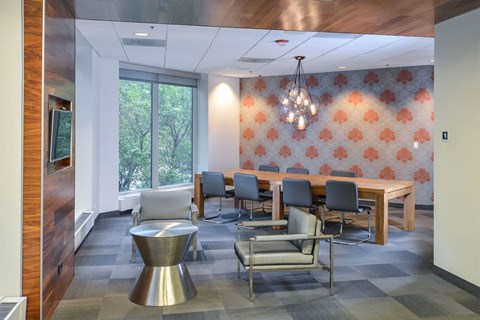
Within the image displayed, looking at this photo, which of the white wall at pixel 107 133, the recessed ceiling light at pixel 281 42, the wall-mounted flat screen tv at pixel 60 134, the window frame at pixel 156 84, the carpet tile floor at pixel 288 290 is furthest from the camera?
the window frame at pixel 156 84

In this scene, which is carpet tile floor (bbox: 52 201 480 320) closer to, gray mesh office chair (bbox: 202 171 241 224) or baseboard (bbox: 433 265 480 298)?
baseboard (bbox: 433 265 480 298)

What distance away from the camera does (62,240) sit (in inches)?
140

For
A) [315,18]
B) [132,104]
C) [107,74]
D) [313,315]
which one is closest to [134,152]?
[132,104]

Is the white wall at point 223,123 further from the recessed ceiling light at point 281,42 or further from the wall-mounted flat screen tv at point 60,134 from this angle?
the wall-mounted flat screen tv at point 60,134

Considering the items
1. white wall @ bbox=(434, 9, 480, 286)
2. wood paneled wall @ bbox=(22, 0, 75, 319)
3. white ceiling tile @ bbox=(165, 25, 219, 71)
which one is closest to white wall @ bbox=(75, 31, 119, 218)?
white ceiling tile @ bbox=(165, 25, 219, 71)

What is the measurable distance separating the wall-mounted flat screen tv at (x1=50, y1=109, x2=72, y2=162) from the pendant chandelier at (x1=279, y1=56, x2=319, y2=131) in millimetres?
4534

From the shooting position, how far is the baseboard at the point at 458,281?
145 inches

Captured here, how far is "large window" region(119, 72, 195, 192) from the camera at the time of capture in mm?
8000

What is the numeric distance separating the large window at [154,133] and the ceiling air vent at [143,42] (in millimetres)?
1784

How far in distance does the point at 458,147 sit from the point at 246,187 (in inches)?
131

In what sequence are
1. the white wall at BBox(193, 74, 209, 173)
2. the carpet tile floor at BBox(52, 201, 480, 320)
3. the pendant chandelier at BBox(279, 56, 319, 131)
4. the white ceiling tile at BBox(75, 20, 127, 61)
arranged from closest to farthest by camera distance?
the carpet tile floor at BBox(52, 201, 480, 320)
the white ceiling tile at BBox(75, 20, 127, 61)
the pendant chandelier at BBox(279, 56, 319, 131)
the white wall at BBox(193, 74, 209, 173)

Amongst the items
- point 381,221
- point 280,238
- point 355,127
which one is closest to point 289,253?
point 280,238

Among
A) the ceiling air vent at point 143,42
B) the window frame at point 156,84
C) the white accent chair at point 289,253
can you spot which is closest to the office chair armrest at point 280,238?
the white accent chair at point 289,253

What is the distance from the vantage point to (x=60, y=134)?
10.9 feet
